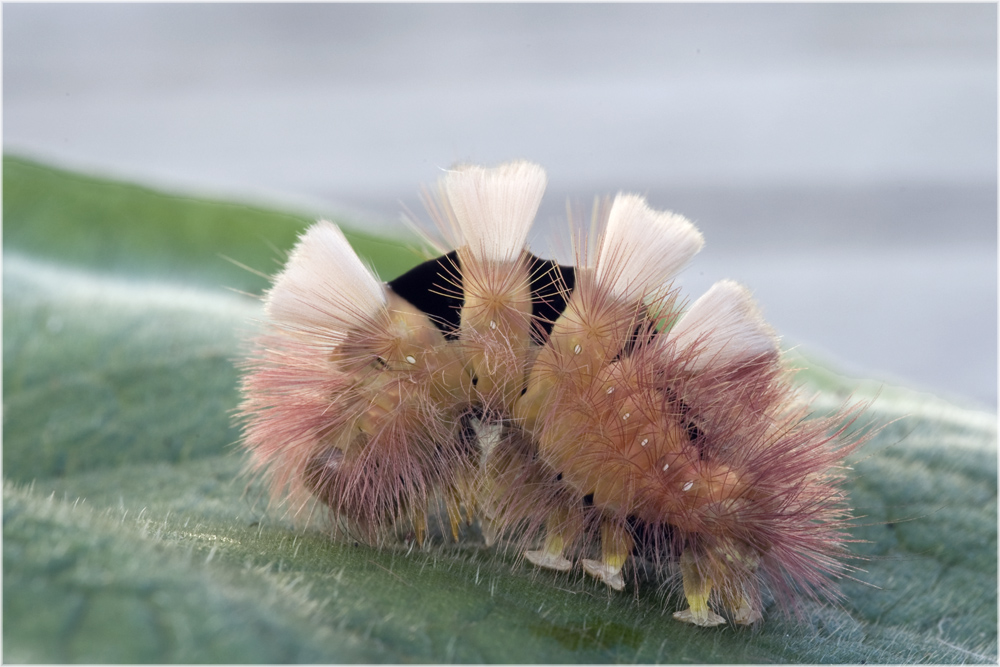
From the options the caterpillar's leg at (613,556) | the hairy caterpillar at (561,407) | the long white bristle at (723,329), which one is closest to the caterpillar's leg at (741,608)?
the hairy caterpillar at (561,407)

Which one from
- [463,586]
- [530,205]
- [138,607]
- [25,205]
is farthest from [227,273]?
[138,607]

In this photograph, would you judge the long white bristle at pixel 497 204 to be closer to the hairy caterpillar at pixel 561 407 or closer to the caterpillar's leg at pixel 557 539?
the hairy caterpillar at pixel 561 407

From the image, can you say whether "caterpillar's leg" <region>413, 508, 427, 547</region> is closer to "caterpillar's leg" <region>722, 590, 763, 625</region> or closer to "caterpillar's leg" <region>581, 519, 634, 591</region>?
"caterpillar's leg" <region>581, 519, 634, 591</region>

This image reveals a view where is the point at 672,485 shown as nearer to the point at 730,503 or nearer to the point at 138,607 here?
the point at 730,503

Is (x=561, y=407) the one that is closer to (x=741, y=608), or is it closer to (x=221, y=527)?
(x=741, y=608)

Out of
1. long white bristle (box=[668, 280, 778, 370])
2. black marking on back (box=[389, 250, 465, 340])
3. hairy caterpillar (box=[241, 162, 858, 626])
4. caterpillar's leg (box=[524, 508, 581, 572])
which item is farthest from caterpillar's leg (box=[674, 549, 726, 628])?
black marking on back (box=[389, 250, 465, 340])
